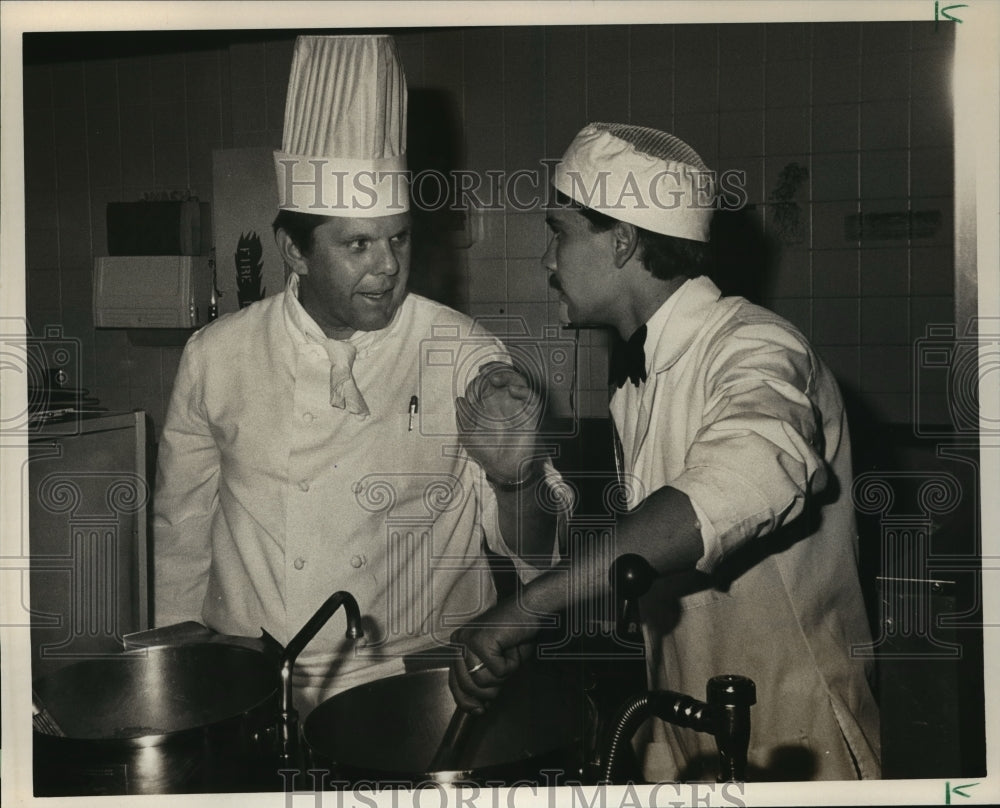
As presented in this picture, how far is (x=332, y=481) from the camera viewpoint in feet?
3.86

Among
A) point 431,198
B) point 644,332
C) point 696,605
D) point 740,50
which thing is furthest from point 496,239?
point 696,605

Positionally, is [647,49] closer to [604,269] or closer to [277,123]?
[604,269]

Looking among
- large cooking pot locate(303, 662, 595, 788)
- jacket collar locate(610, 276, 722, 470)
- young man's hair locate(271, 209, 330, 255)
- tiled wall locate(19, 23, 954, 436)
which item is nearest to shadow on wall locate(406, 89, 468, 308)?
tiled wall locate(19, 23, 954, 436)

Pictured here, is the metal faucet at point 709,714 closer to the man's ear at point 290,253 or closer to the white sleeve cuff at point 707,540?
the white sleeve cuff at point 707,540

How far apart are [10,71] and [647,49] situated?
2.59ft

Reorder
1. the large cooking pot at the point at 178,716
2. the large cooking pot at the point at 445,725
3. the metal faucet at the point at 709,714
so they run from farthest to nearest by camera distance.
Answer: the large cooking pot at the point at 445,725, the large cooking pot at the point at 178,716, the metal faucet at the point at 709,714

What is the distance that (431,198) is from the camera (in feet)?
3.78

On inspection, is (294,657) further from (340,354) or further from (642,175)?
(642,175)

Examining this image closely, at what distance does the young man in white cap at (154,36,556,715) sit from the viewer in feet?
3.83

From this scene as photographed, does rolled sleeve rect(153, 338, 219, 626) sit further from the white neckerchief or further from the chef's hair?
the chef's hair

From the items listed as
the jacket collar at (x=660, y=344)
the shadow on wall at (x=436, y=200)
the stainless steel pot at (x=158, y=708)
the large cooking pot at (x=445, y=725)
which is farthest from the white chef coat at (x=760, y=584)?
the stainless steel pot at (x=158, y=708)

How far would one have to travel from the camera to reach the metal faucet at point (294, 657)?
3.20 ft

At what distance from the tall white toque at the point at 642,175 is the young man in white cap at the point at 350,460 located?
0.23 m

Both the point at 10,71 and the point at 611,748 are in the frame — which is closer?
the point at 611,748
